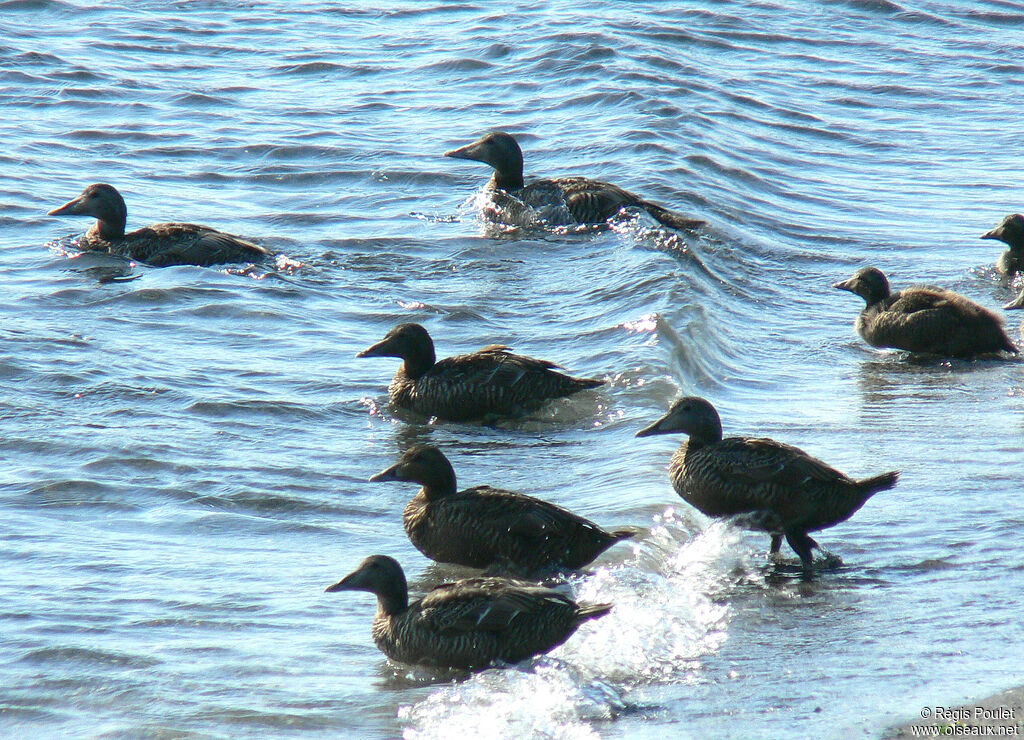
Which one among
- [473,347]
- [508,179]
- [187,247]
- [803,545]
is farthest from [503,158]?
[803,545]

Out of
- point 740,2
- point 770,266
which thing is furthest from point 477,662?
point 740,2

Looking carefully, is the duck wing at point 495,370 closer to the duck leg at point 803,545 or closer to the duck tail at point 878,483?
the duck leg at point 803,545

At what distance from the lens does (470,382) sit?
374 inches

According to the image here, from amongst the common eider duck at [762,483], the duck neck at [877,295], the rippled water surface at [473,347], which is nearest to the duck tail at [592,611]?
the rippled water surface at [473,347]

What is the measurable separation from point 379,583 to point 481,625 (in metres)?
0.54

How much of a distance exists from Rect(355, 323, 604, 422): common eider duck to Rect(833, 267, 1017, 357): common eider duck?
2.65 metres

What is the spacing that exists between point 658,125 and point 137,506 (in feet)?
38.3

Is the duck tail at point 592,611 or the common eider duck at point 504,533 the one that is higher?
the duck tail at point 592,611

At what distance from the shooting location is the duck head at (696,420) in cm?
750

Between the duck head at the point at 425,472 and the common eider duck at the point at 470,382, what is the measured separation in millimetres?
2001

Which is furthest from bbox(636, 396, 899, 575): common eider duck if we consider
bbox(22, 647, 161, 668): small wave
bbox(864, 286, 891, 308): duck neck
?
bbox(864, 286, 891, 308): duck neck

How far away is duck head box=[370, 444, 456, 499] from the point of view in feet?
24.3

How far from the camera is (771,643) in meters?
5.95

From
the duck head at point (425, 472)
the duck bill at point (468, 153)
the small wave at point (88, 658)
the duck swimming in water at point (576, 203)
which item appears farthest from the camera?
the duck bill at point (468, 153)
